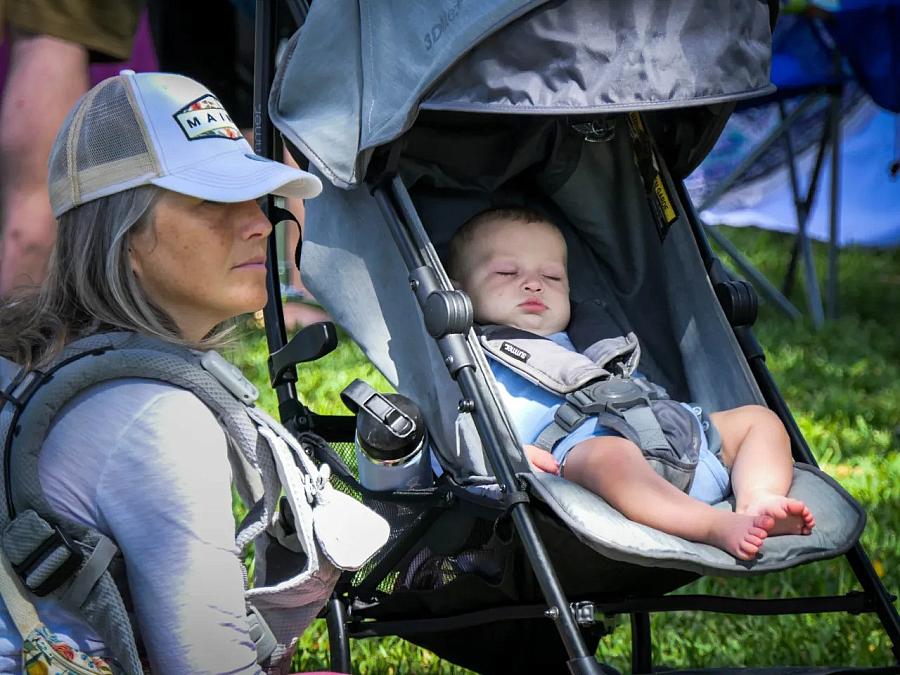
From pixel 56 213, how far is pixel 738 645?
83.8 inches

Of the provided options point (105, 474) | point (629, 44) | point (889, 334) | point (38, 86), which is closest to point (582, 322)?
point (629, 44)

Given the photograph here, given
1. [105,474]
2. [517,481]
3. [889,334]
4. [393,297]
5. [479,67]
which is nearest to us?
[105,474]

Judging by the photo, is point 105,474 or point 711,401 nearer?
point 105,474

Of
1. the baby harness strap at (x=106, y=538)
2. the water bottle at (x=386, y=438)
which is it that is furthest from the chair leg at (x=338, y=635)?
→ the baby harness strap at (x=106, y=538)

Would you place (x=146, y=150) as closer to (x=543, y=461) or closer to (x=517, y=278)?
(x=543, y=461)

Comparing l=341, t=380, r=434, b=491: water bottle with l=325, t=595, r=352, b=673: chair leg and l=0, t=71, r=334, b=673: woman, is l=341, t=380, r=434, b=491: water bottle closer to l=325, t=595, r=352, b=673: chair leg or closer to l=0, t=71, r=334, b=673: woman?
l=325, t=595, r=352, b=673: chair leg

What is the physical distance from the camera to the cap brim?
174 cm

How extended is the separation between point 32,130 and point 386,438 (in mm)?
1406

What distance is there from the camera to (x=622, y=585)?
2.58 meters

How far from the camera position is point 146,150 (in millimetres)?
1744

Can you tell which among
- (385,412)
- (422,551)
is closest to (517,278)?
(385,412)

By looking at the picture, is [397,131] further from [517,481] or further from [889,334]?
[889,334]

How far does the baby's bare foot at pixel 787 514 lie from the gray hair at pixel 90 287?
1.19 m

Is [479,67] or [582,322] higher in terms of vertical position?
[479,67]
